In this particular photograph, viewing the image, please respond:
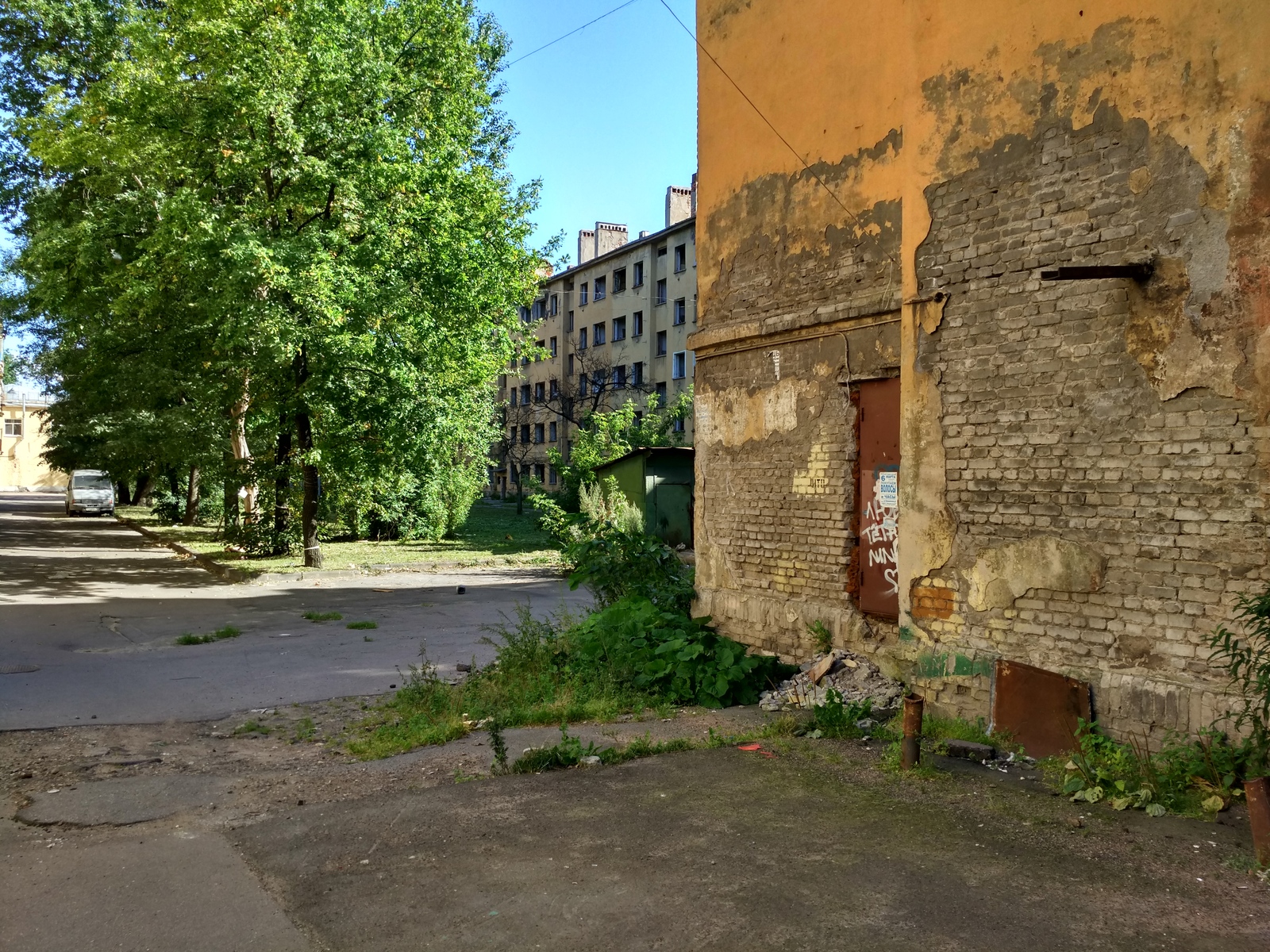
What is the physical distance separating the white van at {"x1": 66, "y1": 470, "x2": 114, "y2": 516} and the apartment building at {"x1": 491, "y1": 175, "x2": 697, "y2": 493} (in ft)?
58.0

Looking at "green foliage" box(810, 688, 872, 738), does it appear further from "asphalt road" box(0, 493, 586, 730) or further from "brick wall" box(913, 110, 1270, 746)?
"asphalt road" box(0, 493, 586, 730)

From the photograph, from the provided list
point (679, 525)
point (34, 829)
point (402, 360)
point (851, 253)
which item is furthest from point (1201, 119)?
point (679, 525)

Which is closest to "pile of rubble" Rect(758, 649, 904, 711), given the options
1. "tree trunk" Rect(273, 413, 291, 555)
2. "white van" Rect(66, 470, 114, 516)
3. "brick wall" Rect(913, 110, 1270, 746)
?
"brick wall" Rect(913, 110, 1270, 746)

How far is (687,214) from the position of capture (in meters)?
50.2

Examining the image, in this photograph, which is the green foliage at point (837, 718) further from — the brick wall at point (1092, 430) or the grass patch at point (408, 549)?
the grass patch at point (408, 549)

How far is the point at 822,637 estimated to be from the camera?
8.08m

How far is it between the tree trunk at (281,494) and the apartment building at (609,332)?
64.7 feet

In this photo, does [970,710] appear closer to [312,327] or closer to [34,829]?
[34,829]

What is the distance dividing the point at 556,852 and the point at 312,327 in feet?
45.6

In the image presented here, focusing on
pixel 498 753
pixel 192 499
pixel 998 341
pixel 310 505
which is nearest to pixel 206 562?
pixel 310 505

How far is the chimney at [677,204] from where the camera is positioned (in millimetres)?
49375

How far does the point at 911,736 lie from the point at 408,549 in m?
20.6

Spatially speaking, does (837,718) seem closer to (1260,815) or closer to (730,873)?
(730,873)

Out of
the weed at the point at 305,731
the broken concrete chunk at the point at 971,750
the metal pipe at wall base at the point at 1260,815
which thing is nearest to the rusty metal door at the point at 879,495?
the broken concrete chunk at the point at 971,750
